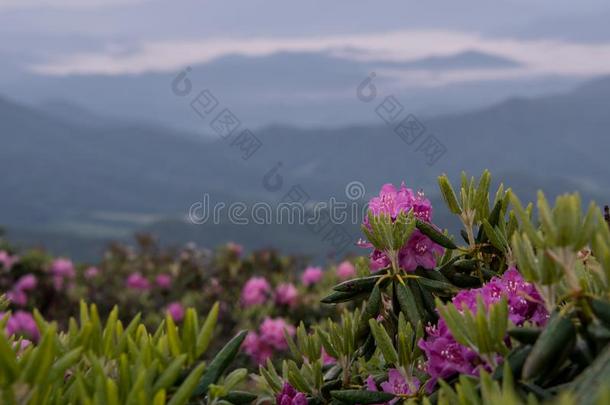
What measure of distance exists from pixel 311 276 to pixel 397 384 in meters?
6.27

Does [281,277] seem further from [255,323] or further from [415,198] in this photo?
[415,198]

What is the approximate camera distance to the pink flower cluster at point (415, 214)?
1997 mm

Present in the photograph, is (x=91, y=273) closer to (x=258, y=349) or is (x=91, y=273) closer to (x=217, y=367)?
(x=258, y=349)

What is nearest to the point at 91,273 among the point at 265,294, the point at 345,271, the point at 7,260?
the point at 7,260

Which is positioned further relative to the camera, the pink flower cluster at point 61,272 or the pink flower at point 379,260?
the pink flower cluster at point 61,272

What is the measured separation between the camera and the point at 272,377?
6.86 ft

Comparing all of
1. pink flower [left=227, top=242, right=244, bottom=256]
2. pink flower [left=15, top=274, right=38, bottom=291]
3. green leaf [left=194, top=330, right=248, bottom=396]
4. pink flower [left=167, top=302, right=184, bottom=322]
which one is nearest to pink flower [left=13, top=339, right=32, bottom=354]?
green leaf [left=194, top=330, right=248, bottom=396]

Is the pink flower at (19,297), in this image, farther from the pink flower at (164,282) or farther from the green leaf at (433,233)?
the green leaf at (433,233)

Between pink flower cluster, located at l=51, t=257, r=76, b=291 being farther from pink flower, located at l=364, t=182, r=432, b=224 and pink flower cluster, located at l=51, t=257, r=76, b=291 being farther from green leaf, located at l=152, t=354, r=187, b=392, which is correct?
green leaf, located at l=152, t=354, r=187, b=392

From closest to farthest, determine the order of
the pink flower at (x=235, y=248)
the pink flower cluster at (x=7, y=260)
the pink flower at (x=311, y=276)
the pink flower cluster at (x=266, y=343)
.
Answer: the pink flower cluster at (x=266, y=343) < the pink flower at (x=311, y=276) < the pink flower at (x=235, y=248) < the pink flower cluster at (x=7, y=260)

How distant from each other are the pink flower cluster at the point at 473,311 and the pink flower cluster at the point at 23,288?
8.08 meters

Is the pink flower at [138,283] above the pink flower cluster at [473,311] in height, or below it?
above

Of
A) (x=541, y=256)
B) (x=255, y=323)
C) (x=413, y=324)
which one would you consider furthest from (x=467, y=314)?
(x=255, y=323)

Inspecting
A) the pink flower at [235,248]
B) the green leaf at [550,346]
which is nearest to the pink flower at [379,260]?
the green leaf at [550,346]
